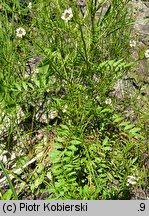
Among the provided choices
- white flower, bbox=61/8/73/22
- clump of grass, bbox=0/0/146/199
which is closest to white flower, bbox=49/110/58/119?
clump of grass, bbox=0/0/146/199

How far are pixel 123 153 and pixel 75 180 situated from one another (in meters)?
0.24

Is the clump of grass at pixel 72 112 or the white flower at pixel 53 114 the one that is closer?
the clump of grass at pixel 72 112

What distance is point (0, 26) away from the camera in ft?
4.89

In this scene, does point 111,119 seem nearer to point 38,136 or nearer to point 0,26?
point 38,136

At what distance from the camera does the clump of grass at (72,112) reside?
1312 millimetres

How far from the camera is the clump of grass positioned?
131 centimetres

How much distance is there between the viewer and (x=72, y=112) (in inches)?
57.0

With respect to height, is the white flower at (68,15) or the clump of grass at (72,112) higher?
the white flower at (68,15)

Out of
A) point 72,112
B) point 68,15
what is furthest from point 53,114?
point 68,15

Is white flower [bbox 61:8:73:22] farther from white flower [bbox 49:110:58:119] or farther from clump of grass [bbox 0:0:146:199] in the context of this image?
white flower [bbox 49:110:58:119]

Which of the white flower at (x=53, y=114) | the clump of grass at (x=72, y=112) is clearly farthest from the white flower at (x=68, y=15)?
the white flower at (x=53, y=114)

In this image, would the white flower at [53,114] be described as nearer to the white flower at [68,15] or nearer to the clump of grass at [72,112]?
the clump of grass at [72,112]
